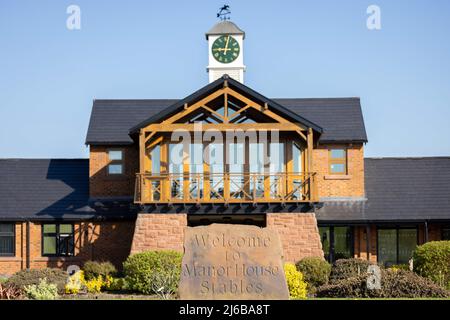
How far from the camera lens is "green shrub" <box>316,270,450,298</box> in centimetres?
2736

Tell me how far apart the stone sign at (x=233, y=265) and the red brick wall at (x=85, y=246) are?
16.3 m

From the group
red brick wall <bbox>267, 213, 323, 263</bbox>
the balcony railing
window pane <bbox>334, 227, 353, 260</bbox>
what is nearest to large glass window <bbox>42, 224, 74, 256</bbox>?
the balcony railing

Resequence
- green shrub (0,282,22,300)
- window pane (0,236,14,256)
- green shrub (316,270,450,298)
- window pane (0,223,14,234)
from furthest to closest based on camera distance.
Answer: window pane (0,223,14,234) → window pane (0,236,14,256) → green shrub (316,270,450,298) → green shrub (0,282,22,300)

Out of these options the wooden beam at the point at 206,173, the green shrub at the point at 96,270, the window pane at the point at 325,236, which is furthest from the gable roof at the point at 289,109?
the green shrub at the point at 96,270

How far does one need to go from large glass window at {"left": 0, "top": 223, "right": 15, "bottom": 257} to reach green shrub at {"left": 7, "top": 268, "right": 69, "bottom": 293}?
247 inches

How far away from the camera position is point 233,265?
20.8 metres

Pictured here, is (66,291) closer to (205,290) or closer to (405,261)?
(205,290)

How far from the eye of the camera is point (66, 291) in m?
29.5

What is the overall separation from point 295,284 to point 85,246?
447 inches

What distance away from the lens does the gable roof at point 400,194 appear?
121 feet

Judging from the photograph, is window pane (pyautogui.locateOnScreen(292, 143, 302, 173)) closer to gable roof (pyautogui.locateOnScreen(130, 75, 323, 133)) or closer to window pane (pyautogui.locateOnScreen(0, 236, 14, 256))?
gable roof (pyautogui.locateOnScreen(130, 75, 323, 133))

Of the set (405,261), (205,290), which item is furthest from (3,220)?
(205,290)
